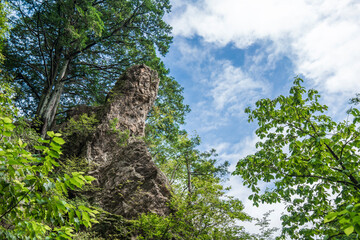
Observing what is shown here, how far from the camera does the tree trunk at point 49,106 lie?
1071cm

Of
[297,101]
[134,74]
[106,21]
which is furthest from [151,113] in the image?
[297,101]

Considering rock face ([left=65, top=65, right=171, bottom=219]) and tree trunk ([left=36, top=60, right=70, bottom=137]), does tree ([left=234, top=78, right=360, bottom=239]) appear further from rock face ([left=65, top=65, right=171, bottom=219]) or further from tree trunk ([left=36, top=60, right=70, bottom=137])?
tree trunk ([left=36, top=60, right=70, bottom=137])

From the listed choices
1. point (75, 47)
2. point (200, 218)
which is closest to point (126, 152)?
point (200, 218)

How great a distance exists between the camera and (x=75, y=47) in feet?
41.2

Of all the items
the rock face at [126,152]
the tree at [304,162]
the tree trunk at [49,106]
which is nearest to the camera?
the tree at [304,162]

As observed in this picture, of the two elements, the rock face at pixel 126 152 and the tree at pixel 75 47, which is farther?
the tree at pixel 75 47

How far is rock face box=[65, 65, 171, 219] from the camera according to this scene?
7750 millimetres

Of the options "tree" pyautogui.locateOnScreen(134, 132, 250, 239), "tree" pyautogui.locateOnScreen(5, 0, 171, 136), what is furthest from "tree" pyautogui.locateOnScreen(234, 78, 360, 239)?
"tree" pyautogui.locateOnScreen(5, 0, 171, 136)

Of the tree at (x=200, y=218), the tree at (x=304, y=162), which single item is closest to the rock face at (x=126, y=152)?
the tree at (x=200, y=218)

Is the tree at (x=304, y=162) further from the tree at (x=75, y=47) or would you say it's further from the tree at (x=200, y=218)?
the tree at (x=75, y=47)

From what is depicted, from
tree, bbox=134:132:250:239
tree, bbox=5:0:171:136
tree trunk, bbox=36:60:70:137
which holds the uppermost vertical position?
tree, bbox=5:0:171:136

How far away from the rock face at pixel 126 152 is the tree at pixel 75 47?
1.44 meters

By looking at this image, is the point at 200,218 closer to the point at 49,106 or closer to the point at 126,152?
the point at 126,152

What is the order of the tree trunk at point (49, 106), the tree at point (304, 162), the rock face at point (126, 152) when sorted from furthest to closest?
the tree trunk at point (49, 106) → the rock face at point (126, 152) → the tree at point (304, 162)
